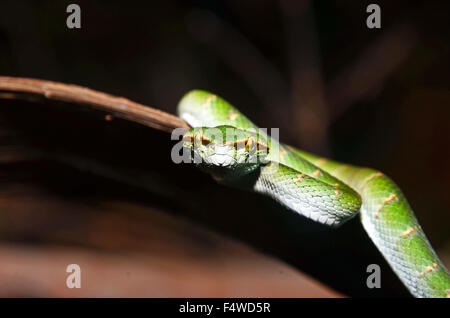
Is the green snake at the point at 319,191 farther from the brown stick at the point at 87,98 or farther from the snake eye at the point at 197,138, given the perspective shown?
the brown stick at the point at 87,98

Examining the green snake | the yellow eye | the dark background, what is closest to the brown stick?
the green snake

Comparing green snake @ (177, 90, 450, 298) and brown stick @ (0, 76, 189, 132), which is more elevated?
brown stick @ (0, 76, 189, 132)

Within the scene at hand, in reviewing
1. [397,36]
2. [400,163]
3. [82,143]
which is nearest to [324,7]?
[397,36]

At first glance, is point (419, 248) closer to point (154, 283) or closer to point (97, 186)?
point (154, 283)

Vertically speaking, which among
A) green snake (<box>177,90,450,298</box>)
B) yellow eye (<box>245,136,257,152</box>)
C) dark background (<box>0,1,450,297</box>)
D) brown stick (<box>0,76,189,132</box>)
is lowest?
green snake (<box>177,90,450,298</box>)

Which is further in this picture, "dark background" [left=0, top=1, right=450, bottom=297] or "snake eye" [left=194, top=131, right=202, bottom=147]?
"dark background" [left=0, top=1, right=450, bottom=297]

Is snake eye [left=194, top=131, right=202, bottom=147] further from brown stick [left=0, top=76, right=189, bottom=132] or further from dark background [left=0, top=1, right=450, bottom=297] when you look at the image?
dark background [left=0, top=1, right=450, bottom=297]
